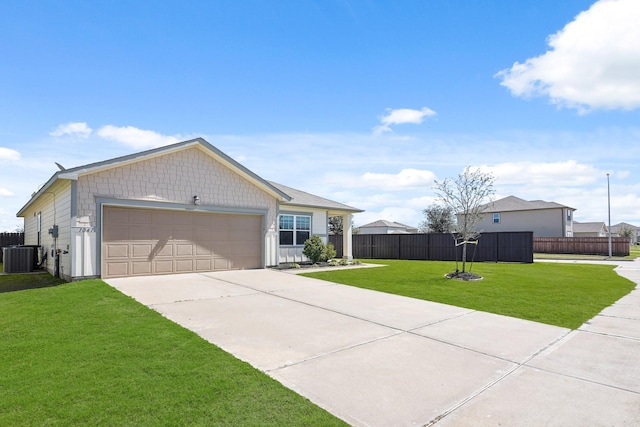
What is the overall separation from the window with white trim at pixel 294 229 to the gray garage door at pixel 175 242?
2.12 metres

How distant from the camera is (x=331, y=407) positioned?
334cm

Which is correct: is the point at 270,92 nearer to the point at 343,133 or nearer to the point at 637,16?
the point at 343,133

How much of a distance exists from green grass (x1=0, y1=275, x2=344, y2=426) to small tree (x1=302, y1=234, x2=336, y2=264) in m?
10.7

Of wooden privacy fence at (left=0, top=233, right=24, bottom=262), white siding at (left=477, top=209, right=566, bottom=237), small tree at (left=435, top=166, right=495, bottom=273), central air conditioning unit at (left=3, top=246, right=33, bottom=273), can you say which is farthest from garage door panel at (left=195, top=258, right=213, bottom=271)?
white siding at (left=477, top=209, right=566, bottom=237)

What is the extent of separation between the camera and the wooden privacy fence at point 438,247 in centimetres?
2072

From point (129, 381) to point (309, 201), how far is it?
14.8m

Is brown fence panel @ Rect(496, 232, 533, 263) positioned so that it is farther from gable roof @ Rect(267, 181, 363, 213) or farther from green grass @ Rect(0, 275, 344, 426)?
green grass @ Rect(0, 275, 344, 426)

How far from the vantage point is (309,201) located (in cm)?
1820

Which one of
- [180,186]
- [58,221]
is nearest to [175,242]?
[180,186]

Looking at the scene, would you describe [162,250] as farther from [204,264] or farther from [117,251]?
[204,264]

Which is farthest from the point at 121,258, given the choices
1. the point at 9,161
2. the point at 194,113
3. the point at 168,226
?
the point at 9,161

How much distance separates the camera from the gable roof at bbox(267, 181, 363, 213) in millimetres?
17308

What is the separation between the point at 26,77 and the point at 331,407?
44.5 feet

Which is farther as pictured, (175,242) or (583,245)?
(583,245)
